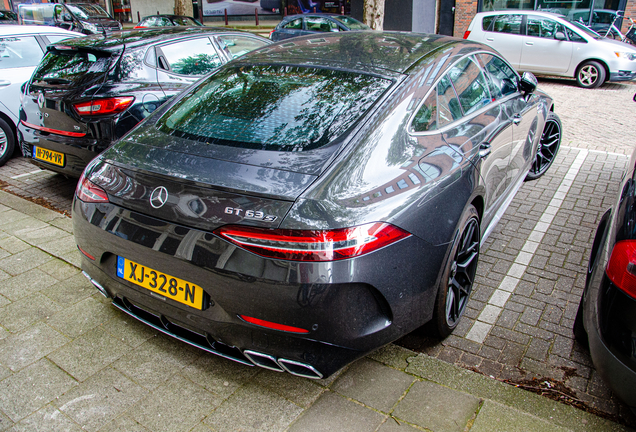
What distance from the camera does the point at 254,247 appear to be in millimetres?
2072

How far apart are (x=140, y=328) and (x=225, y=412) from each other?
0.92 metres

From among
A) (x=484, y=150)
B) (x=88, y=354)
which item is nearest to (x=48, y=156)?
(x=88, y=354)

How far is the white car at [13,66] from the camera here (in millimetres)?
6184

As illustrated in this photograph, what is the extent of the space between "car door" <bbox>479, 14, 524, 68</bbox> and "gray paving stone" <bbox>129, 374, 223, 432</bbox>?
11.5m

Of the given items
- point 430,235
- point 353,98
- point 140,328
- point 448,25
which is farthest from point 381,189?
point 448,25

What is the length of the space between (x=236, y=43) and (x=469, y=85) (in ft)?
12.2

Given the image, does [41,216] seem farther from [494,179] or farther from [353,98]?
[494,179]

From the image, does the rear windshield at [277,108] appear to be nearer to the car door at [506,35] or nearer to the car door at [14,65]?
the car door at [14,65]

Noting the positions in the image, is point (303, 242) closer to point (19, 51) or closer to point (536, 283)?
point (536, 283)

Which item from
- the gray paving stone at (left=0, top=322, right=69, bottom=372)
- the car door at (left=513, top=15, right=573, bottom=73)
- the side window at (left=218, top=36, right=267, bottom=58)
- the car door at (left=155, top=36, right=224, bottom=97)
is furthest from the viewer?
the car door at (left=513, top=15, right=573, bottom=73)

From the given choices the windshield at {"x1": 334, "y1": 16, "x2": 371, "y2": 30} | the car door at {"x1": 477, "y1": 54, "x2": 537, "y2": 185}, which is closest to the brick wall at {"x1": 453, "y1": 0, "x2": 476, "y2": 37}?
the windshield at {"x1": 334, "y1": 16, "x2": 371, "y2": 30}

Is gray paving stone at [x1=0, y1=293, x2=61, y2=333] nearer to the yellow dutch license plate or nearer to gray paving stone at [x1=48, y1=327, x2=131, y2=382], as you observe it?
gray paving stone at [x1=48, y1=327, x2=131, y2=382]

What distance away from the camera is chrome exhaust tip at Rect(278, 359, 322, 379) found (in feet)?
7.31

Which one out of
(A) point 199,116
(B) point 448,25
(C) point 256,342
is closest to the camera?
(C) point 256,342
